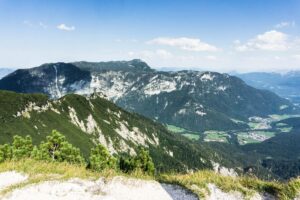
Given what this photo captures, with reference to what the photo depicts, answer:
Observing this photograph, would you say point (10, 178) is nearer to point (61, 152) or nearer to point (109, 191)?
point (109, 191)

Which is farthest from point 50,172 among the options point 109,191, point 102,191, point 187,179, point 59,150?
point 59,150

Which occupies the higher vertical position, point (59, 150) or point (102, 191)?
point (102, 191)

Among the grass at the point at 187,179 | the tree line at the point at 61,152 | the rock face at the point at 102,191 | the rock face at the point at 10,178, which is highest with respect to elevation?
the grass at the point at 187,179

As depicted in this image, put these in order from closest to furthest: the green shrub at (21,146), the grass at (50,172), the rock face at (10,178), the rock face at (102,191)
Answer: the rock face at (102,191) < the grass at (50,172) < the rock face at (10,178) < the green shrub at (21,146)

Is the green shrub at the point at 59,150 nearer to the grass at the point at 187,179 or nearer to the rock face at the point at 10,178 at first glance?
the rock face at the point at 10,178

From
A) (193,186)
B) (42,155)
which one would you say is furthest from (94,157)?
(193,186)

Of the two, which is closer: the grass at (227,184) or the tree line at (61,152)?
the grass at (227,184)

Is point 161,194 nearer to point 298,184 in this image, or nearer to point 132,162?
point 298,184

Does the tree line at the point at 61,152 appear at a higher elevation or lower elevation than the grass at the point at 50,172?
lower

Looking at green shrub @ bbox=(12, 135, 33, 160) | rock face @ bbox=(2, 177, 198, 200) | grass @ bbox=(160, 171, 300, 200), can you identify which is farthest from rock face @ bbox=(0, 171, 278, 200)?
green shrub @ bbox=(12, 135, 33, 160)

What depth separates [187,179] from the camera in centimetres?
2214

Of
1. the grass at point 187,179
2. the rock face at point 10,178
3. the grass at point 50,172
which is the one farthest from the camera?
the rock face at point 10,178

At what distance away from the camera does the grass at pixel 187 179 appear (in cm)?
2047

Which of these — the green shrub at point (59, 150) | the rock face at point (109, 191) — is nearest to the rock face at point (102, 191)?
the rock face at point (109, 191)
